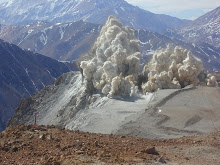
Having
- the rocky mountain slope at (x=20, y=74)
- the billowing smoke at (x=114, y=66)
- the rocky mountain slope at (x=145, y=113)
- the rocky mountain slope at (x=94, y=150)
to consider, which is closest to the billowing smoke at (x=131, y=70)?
the billowing smoke at (x=114, y=66)

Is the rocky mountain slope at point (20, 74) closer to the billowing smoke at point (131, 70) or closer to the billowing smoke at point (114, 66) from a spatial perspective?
the billowing smoke at point (114, 66)

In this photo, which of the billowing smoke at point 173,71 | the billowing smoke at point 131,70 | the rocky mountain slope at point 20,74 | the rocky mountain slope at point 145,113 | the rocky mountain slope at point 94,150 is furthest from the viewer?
the rocky mountain slope at point 20,74

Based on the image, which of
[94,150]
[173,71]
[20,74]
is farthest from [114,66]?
[20,74]

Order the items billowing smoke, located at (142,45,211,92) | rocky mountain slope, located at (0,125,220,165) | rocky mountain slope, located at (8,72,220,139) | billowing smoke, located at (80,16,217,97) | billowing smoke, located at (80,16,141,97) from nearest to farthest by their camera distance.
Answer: rocky mountain slope, located at (0,125,220,165)
rocky mountain slope, located at (8,72,220,139)
billowing smoke, located at (80,16,141,97)
billowing smoke, located at (80,16,217,97)
billowing smoke, located at (142,45,211,92)

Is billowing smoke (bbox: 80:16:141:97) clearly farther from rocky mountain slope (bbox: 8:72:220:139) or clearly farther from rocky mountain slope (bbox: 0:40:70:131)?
rocky mountain slope (bbox: 0:40:70:131)

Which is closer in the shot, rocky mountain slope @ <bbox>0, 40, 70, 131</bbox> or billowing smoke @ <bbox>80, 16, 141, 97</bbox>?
billowing smoke @ <bbox>80, 16, 141, 97</bbox>

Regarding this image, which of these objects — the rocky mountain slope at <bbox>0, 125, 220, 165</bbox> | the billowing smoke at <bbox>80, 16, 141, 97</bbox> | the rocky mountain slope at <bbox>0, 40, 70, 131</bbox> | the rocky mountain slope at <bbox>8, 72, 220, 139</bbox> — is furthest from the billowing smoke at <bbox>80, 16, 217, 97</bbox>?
the rocky mountain slope at <bbox>0, 40, 70, 131</bbox>

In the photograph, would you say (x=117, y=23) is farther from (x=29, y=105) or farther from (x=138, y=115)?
(x=138, y=115)
